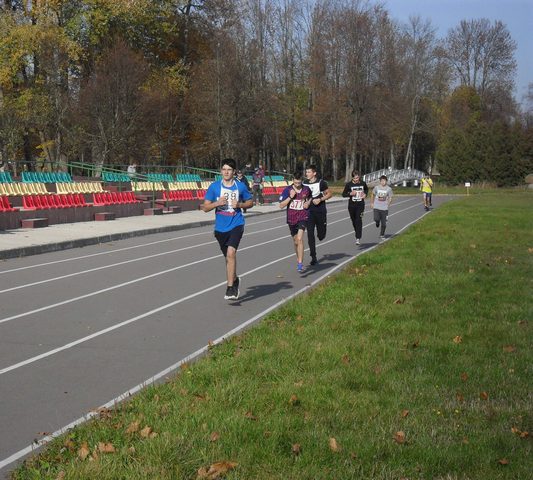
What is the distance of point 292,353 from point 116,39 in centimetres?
4731

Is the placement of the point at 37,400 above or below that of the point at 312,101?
below

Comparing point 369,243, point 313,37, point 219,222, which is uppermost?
point 313,37

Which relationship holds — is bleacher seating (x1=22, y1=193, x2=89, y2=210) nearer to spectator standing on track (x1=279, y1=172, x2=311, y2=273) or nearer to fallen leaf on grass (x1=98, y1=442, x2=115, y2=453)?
spectator standing on track (x1=279, y1=172, x2=311, y2=273)

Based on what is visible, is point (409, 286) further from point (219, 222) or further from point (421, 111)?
point (421, 111)

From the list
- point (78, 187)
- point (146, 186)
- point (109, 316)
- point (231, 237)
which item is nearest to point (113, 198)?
point (78, 187)

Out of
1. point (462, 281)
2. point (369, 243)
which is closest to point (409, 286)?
point (462, 281)

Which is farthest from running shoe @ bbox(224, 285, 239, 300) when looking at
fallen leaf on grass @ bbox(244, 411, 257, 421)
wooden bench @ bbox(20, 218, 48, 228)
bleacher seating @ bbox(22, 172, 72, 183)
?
bleacher seating @ bbox(22, 172, 72, 183)

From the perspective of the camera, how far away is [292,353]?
715 cm

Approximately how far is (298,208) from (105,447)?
960 centimetres

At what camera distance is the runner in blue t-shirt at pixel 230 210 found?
34.6 ft

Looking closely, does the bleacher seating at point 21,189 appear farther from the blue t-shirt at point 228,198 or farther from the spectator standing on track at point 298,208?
the blue t-shirt at point 228,198

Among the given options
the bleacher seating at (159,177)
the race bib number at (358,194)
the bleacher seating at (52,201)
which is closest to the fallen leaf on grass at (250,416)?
the race bib number at (358,194)

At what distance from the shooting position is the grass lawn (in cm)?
450

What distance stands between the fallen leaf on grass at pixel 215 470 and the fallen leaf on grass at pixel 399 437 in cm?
110
